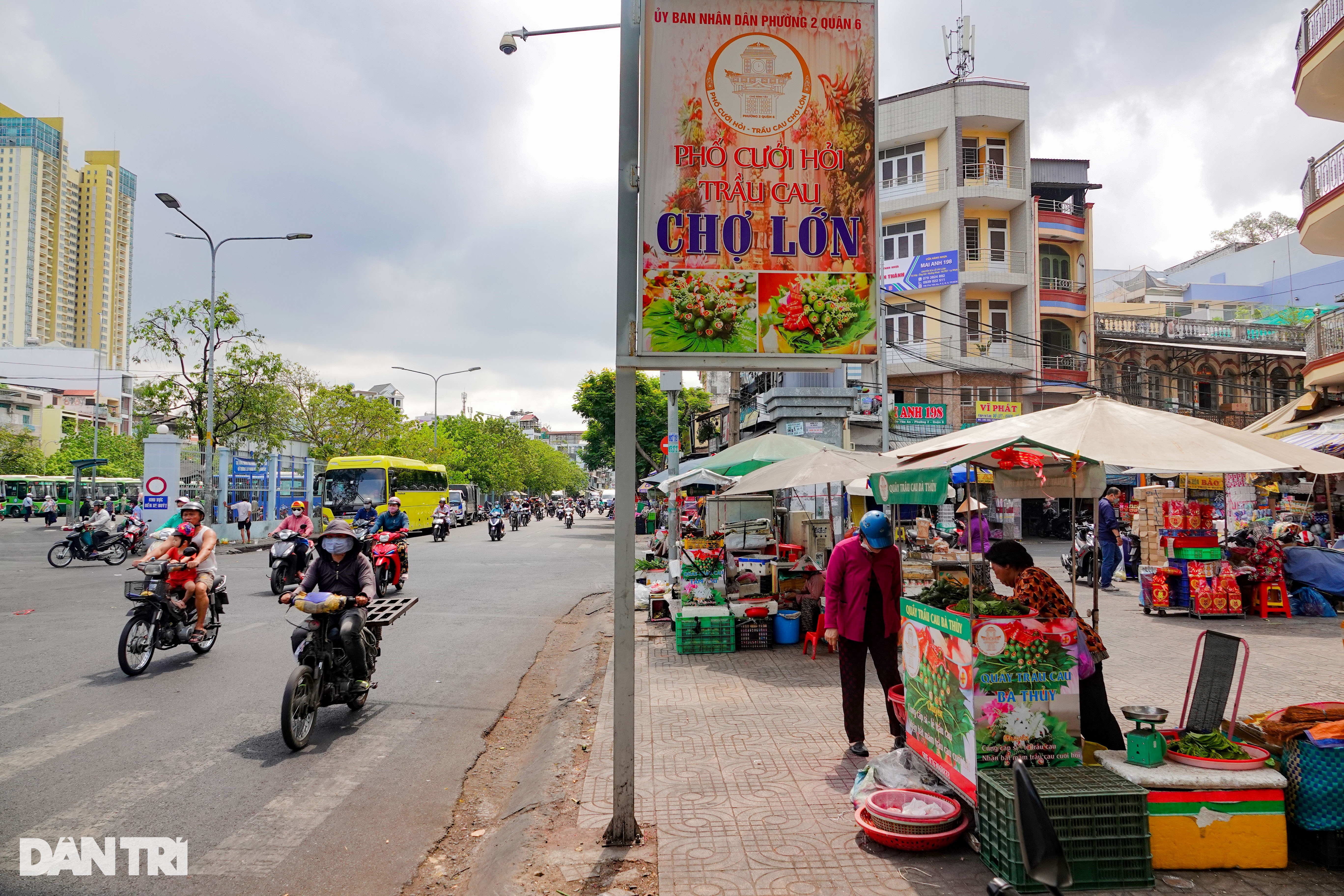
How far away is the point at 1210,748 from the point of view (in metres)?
3.92

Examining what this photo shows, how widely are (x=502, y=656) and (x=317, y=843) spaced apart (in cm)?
524

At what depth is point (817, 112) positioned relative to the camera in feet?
14.5

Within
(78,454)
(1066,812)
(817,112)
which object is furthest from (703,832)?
(78,454)

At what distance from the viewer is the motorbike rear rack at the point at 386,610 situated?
6.78m

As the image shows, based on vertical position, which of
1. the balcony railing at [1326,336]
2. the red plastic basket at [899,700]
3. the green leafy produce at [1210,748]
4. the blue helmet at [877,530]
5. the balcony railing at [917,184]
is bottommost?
the red plastic basket at [899,700]

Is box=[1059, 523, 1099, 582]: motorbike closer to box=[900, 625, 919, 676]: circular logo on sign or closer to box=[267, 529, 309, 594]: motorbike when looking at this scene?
box=[900, 625, 919, 676]: circular logo on sign

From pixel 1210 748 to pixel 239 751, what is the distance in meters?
6.03

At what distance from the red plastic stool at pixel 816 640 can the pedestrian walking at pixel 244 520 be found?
2153cm

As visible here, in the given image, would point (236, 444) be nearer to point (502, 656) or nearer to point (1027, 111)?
point (502, 656)

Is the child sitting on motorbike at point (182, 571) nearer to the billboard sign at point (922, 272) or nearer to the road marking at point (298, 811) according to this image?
the road marking at point (298, 811)

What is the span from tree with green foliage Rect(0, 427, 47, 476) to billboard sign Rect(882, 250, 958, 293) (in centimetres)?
5936

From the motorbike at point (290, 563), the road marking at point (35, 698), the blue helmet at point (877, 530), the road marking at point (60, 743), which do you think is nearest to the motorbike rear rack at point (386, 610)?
the road marking at point (60, 743)

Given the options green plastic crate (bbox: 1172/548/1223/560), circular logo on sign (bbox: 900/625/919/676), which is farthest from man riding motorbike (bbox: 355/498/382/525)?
circular logo on sign (bbox: 900/625/919/676)

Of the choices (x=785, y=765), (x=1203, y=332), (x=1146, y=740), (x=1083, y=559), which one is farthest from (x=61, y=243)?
(x=1146, y=740)
